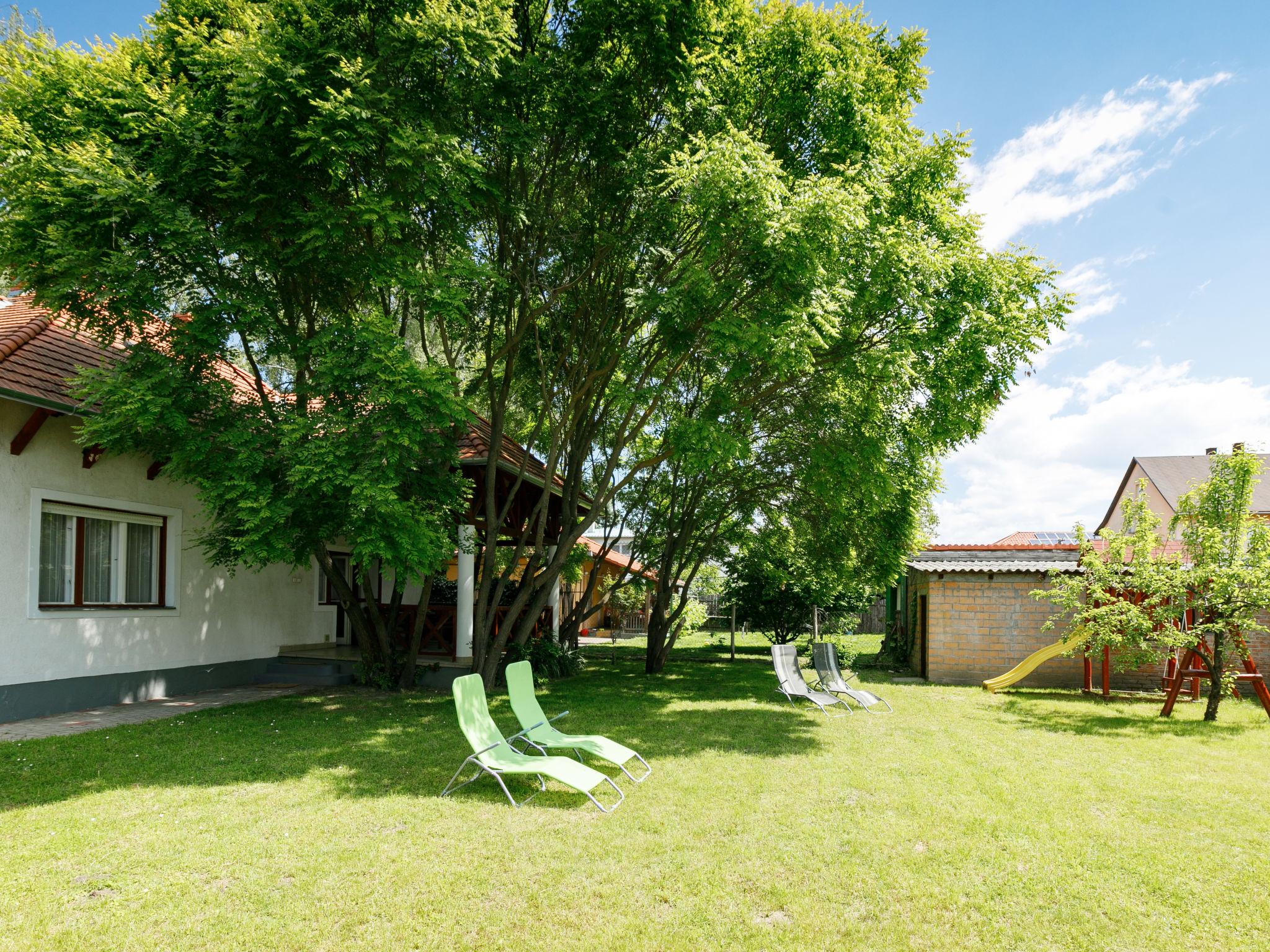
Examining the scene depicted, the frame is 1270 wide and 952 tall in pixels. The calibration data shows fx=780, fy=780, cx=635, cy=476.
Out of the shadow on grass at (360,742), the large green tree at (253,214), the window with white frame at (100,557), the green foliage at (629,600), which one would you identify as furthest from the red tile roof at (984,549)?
the window with white frame at (100,557)

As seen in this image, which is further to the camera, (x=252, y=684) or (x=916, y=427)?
(x=252, y=684)

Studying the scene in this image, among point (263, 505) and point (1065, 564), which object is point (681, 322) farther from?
point (1065, 564)

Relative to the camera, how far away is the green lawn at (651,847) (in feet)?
14.4

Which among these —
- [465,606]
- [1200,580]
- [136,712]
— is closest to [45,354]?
[136,712]

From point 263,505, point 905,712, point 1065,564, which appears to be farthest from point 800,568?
point 263,505

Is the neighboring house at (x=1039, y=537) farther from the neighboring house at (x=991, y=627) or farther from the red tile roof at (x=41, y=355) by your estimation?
the red tile roof at (x=41, y=355)

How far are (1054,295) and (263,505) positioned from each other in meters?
10.5

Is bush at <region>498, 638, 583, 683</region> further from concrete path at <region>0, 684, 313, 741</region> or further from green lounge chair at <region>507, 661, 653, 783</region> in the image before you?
green lounge chair at <region>507, 661, 653, 783</region>

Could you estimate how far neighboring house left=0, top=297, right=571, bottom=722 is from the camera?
9914 mm

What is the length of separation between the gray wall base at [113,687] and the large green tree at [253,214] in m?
3.46

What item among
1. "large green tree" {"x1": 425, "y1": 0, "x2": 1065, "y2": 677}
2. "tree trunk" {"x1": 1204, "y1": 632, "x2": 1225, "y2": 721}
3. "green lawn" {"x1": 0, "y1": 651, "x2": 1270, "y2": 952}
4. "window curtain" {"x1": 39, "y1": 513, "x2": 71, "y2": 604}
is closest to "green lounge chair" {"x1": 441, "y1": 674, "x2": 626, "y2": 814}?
"green lawn" {"x1": 0, "y1": 651, "x2": 1270, "y2": 952}

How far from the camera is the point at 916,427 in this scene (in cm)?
1152

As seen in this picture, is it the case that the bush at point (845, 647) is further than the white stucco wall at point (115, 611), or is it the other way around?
the bush at point (845, 647)

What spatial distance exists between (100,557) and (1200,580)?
16.1m
